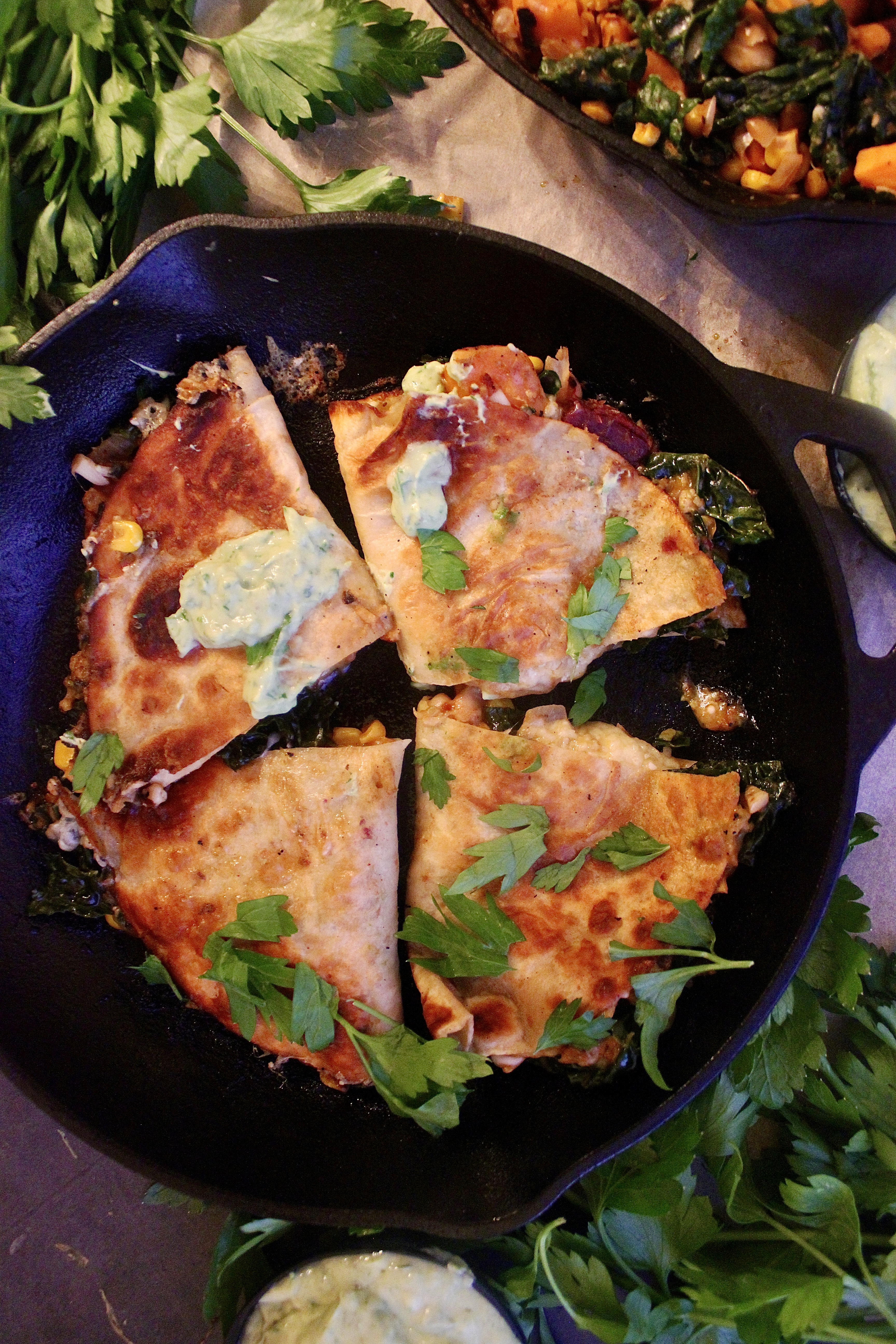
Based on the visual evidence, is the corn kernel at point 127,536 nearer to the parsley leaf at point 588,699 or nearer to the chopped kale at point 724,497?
the parsley leaf at point 588,699

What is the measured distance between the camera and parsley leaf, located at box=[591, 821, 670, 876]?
3107 millimetres

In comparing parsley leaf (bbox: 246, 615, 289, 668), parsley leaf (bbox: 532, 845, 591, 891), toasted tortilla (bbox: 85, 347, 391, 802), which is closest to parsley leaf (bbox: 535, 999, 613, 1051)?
parsley leaf (bbox: 532, 845, 591, 891)

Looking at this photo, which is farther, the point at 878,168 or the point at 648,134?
the point at 648,134

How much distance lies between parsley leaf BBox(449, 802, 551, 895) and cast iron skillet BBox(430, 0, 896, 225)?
2092mm

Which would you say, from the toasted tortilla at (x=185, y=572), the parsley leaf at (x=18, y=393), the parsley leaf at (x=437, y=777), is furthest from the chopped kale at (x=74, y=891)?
the parsley leaf at (x=18, y=393)

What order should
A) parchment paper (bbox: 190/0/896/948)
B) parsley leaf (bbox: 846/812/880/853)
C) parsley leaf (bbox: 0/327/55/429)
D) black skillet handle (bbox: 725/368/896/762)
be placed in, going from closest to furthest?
black skillet handle (bbox: 725/368/896/762) → parsley leaf (bbox: 0/327/55/429) → parsley leaf (bbox: 846/812/880/853) → parchment paper (bbox: 190/0/896/948)

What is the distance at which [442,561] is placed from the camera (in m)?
3.19

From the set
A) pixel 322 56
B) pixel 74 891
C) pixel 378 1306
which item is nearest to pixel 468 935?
pixel 378 1306

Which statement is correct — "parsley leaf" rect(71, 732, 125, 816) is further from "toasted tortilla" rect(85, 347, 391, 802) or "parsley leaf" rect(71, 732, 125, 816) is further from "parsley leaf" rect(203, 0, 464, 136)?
"parsley leaf" rect(203, 0, 464, 136)

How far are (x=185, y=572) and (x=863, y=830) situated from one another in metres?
2.63

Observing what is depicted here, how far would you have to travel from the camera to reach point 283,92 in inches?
125

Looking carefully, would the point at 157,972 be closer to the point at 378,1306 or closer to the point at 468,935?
the point at 468,935

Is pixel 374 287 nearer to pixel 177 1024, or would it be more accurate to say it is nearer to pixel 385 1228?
pixel 177 1024

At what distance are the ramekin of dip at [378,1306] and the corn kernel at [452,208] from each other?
378 cm
